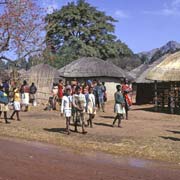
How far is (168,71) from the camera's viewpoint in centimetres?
2427

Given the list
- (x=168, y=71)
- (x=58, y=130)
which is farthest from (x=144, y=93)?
(x=58, y=130)

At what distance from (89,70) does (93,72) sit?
428 mm

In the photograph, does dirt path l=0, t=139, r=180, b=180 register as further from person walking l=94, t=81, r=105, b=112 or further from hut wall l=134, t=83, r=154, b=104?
hut wall l=134, t=83, r=154, b=104

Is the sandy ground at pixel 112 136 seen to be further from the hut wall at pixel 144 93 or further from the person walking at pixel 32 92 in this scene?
the hut wall at pixel 144 93

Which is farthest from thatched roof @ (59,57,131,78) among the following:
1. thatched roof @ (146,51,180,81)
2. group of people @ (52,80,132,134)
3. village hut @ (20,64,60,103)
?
group of people @ (52,80,132,134)

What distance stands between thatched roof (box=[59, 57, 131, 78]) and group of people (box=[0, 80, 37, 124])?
1073cm

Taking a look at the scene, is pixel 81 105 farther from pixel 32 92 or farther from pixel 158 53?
pixel 158 53

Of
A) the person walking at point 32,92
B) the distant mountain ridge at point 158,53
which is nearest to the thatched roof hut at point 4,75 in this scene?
the person walking at point 32,92

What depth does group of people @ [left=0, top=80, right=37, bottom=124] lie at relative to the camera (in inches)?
668

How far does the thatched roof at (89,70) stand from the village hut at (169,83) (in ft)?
40.4

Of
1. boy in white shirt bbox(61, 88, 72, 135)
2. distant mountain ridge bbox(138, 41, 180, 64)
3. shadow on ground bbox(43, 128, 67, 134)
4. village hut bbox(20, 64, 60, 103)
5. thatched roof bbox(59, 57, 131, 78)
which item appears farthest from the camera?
distant mountain ridge bbox(138, 41, 180, 64)

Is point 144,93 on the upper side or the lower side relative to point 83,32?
lower

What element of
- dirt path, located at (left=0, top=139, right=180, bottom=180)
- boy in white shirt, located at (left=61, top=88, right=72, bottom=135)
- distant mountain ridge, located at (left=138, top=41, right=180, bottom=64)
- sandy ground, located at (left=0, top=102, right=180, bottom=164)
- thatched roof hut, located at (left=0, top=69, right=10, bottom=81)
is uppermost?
distant mountain ridge, located at (left=138, top=41, right=180, bottom=64)

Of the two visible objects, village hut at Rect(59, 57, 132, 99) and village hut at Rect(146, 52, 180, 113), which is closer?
village hut at Rect(146, 52, 180, 113)
